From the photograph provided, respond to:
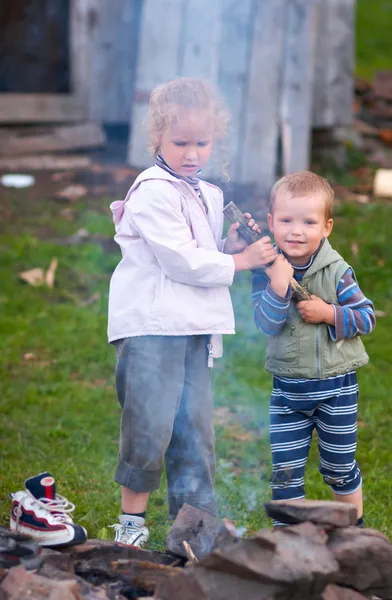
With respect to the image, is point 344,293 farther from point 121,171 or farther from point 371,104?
point 371,104

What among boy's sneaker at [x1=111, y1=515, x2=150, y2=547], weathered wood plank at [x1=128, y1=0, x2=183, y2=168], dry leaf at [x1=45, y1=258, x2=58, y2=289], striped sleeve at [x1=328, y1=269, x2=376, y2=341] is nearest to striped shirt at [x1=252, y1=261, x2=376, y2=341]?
striped sleeve at [x1=328, y1=269, x2=376, y2=341]

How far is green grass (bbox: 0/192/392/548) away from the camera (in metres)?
3.82

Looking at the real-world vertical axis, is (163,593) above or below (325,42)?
below

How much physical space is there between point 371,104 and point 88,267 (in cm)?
490

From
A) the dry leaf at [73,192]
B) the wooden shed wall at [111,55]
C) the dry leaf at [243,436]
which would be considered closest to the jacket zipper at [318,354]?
the dry leaf at [243,436]

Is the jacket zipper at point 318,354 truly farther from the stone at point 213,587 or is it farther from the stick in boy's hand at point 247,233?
the stone at point 213,587

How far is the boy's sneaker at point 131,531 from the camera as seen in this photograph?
10.4ft

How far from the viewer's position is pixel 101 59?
8.04 meters

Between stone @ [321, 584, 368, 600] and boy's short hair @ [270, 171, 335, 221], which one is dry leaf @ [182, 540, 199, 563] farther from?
boy's short hair @ [270, 171, 335, 221]

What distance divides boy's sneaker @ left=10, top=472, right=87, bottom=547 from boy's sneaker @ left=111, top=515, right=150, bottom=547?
33cm

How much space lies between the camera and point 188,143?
2.91 meters

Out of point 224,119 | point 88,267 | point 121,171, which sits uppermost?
point 224,119

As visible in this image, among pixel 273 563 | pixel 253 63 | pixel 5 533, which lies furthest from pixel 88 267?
pixel 273 563

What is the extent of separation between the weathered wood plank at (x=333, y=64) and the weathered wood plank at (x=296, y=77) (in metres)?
0.52
